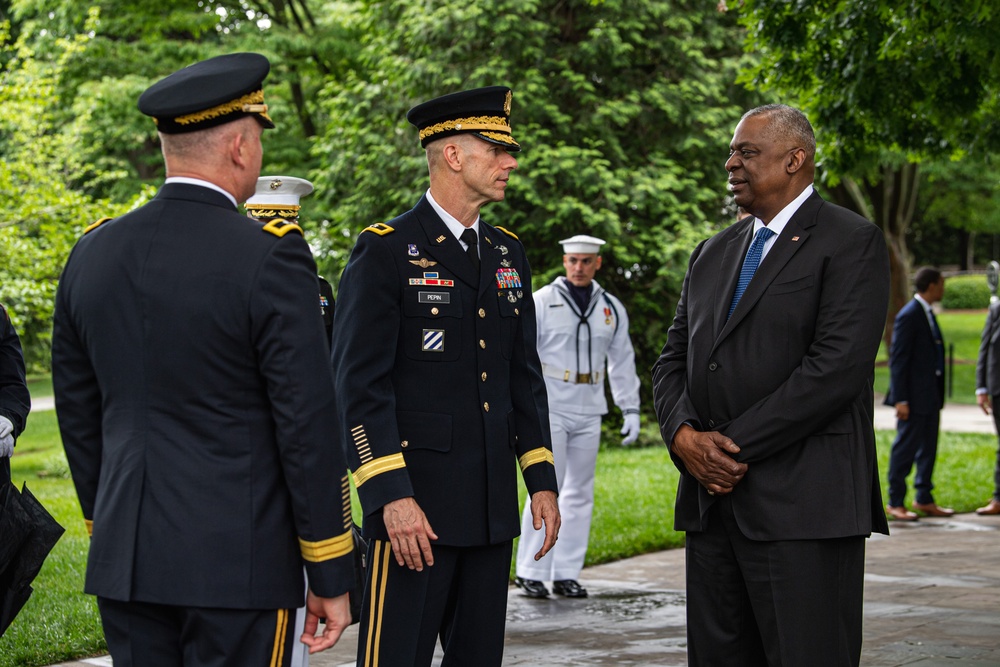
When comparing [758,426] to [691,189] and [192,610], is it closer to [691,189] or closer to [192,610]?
[192,610]

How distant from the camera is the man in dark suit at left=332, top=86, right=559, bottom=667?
13.0ft

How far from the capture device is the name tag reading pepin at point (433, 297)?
413cm

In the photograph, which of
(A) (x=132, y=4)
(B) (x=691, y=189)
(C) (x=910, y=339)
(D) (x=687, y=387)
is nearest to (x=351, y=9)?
(A) (x=132, y=4)

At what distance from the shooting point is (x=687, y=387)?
4.43m

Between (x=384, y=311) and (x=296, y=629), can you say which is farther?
(x=384, y=311)

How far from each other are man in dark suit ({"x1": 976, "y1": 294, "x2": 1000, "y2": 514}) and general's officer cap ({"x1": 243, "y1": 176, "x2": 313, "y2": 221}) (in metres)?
8.03

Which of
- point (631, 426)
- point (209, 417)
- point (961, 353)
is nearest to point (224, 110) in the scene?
point (209, 417)

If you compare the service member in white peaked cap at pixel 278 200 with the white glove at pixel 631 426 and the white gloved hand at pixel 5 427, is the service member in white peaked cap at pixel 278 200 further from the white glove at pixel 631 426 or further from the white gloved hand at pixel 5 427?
the white glove at pixel 631 426

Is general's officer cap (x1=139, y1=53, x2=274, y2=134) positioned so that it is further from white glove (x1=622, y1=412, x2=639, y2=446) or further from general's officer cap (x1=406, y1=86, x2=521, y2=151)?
white glove (x1=622, y1=412, x2=639, y2=446)

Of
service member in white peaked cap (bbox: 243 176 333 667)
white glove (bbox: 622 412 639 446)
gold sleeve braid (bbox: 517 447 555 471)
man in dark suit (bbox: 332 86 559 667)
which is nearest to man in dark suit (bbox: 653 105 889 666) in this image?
gold sleeve braid (bbox: 517 447 555 471)

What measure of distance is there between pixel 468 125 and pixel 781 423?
4.71ft

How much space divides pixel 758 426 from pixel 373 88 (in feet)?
55.7

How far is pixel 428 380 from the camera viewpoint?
4.10 meters

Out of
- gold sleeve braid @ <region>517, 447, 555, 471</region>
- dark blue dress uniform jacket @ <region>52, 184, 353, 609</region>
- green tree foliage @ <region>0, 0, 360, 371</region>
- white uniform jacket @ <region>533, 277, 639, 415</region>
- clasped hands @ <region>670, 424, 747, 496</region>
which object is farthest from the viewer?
green tree foliage @ <region>0, 0, 360, 371</region>
